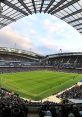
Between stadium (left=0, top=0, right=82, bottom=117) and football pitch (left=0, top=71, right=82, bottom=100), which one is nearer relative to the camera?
stadium (left=0, top=0, right=82, bottom=117)

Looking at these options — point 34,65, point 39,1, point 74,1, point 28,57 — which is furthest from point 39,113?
point 28,57

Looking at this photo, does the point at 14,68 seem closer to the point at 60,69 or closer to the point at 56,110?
the point at 60,69

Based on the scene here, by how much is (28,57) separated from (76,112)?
133 meters

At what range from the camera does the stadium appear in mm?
11812

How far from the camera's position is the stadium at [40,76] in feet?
38.8

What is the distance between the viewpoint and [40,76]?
228ft

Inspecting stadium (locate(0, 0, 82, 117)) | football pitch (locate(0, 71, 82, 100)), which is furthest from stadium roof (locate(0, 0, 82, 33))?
football pitch (locate(0, 71, 82, 100))

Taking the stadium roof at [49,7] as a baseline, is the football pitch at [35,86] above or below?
below

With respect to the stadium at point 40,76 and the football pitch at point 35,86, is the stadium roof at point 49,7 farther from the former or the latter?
A: the football pitch at point 35,86

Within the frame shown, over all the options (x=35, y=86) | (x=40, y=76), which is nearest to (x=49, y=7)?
(x=35, y=86)

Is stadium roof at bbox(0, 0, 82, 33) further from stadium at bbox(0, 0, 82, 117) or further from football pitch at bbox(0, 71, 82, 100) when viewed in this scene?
football pitch at bbox(0, 71, 82, 100)

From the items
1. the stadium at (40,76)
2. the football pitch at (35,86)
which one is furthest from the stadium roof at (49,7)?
the football pitch at (35,86)

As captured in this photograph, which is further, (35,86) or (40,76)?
(40,76)

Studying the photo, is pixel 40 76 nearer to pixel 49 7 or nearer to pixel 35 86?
pixel 35 86
